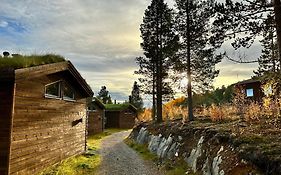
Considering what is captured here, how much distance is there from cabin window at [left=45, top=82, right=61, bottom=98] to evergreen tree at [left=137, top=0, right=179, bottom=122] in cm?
1366

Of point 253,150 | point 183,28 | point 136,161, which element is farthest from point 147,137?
point 253,150

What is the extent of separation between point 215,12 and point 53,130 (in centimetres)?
911

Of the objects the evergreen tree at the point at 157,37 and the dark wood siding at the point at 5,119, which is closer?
the dark wood siding at the point at 5,119

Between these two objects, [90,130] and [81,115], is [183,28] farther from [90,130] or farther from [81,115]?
[90,130]

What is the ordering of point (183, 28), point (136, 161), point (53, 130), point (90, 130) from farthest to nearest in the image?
1. point (90, 130)
2. point (183, 28)
3. point (136, 161)
4. point (53, 130)

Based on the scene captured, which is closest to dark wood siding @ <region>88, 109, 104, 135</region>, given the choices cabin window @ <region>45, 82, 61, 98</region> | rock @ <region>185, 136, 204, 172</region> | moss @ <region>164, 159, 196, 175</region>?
cabin window @ <region>45, 82, 61, 98</region>

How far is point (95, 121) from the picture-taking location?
121ft

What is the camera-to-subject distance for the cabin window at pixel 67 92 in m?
15.2

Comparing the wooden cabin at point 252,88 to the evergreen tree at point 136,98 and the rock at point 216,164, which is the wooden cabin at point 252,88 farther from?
the evergreen tree at point 136,98

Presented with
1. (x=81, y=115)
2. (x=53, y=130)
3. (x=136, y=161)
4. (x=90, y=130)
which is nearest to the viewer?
(x=53, y=130)

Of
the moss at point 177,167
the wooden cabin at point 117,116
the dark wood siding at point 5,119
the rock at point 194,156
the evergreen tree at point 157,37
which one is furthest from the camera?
the wooden cabin at point 117,116

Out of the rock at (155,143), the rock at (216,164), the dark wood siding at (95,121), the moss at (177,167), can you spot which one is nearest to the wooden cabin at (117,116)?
the dark wood siding at (95,121)

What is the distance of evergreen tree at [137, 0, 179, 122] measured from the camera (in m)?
27.0

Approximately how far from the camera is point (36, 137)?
1150cm
